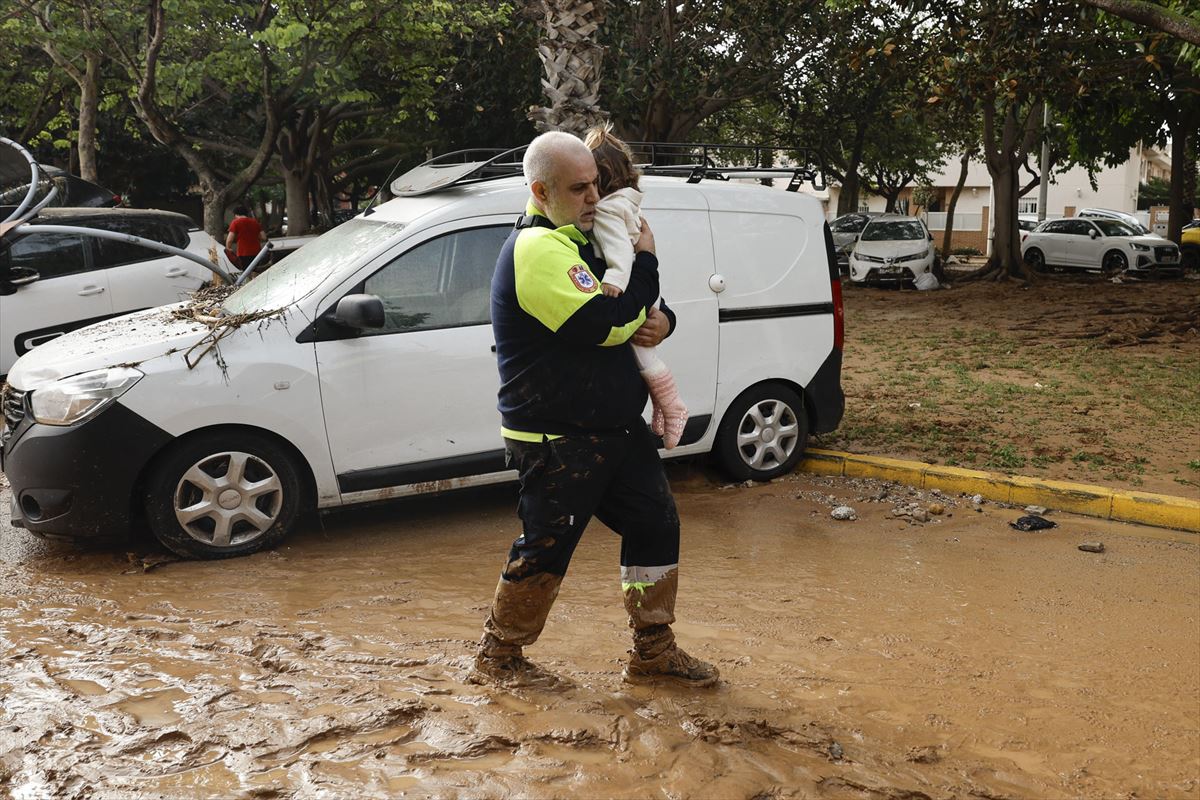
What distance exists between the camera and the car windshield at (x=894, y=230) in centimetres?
2242

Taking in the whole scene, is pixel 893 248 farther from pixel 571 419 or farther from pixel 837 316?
pixel 571 419

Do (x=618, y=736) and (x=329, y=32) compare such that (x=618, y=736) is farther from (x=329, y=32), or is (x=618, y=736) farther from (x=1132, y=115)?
(x=1132, y=115)

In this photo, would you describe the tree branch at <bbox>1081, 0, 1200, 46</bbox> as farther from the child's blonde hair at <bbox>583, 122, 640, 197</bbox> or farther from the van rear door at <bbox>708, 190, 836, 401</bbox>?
the child's blonde hair at <bbox>583, 122, 640, 197</bbox>

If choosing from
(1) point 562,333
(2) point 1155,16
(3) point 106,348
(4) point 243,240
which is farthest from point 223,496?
(4) point 243,240

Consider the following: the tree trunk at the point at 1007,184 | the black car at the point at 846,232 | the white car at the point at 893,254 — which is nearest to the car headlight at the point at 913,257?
the white car at the point at 893,254

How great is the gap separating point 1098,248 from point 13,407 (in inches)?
972

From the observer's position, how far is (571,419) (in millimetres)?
3432

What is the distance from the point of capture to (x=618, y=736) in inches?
129

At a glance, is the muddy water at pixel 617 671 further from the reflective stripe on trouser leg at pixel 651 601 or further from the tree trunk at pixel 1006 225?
the tree trunk at pixel 1006 225

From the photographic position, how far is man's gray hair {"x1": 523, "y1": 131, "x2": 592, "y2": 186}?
3248 millimetres

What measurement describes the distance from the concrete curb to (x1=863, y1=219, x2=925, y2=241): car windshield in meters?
16.3

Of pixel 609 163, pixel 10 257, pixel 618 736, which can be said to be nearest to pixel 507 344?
pixel 609 163

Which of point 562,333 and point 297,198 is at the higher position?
point 297,198

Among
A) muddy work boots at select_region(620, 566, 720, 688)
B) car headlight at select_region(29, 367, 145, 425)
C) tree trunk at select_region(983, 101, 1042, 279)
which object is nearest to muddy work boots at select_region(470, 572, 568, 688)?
muddy work boots at select_region(620, 566, 720, 688)
